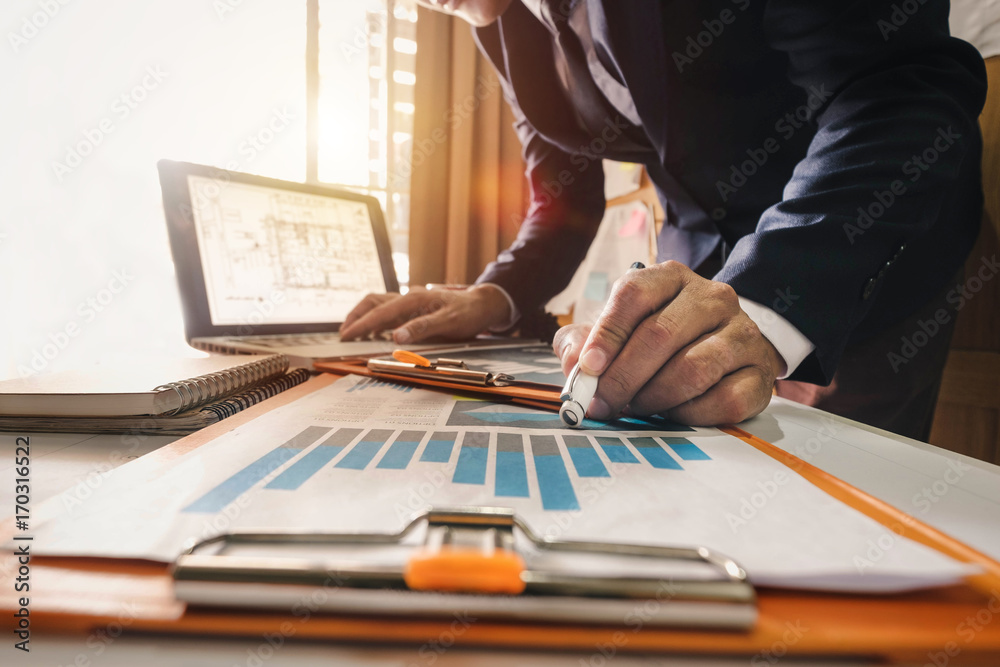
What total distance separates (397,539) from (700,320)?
31cm

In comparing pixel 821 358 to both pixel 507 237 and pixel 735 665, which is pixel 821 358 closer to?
pixel 735 665

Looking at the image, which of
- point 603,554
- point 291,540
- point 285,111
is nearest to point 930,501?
point 603,554

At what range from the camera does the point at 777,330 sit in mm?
424

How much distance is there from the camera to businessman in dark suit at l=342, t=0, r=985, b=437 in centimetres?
40

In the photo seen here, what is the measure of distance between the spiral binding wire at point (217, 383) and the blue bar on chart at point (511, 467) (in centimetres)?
23

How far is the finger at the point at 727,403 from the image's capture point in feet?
1.25
